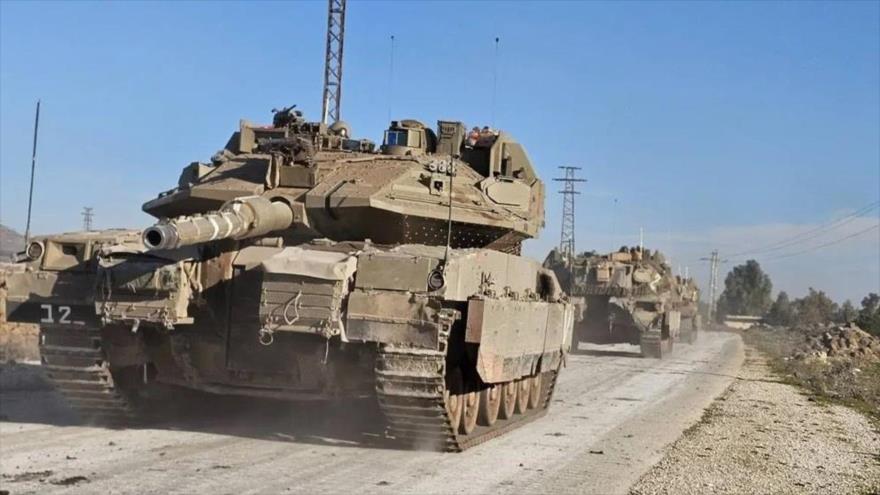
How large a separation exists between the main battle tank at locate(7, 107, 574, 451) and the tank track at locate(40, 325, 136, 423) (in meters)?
0.02

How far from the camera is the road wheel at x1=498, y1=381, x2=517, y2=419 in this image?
42.4 ft

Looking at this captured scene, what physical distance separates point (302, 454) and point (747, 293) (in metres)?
123

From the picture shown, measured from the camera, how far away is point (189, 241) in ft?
29.8

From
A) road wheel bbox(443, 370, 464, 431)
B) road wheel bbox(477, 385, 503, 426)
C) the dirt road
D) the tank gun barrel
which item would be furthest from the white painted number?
road wheel bbox(477, 385, 503, 426)

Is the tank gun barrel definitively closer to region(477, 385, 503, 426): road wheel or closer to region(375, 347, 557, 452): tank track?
region(375, 347, 557, 452): tank track

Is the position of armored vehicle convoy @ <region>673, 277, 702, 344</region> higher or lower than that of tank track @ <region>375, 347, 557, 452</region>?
higher

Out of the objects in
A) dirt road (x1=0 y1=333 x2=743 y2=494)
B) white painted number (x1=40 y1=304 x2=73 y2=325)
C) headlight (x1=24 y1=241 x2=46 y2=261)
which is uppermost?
headlight (x1=24 y1=241 x2=46 y2=261)

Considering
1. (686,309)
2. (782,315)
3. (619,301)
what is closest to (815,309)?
(782,315)

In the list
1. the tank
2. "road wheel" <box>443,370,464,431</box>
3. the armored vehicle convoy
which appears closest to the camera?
"road wheel" <box>443,370,464,431</box>

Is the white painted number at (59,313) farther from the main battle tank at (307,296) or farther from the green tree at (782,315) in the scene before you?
the green tree at (782,315)

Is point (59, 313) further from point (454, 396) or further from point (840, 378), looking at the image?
point (840, 378)

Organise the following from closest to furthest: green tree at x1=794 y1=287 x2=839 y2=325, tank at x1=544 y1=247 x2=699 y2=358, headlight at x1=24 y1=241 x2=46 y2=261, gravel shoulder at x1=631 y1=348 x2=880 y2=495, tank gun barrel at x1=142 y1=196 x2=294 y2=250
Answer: tank gun barrel at x1=142 y1=196 x2=294 y2=250 < gravel shoulder at x1=631 y1=348 x2=880 y2=495 < headlight at x1=24 y1=241 x2=46 y2=261 < tank at x1=544 y1=247 x2=699 y2=358 < green tree at x1=794 y1=287 x2=839 y2=325

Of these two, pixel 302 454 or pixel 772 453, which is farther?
pixel 772 453

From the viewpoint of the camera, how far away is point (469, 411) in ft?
38.0
